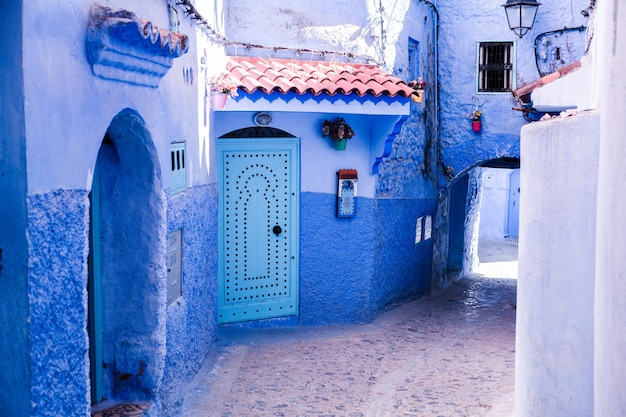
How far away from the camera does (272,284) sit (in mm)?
10586

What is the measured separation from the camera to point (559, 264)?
5.80 m

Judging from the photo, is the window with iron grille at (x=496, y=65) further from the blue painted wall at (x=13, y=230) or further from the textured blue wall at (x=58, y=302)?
the blue painted wall at (x=13, y=230)

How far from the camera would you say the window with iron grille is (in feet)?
45.7

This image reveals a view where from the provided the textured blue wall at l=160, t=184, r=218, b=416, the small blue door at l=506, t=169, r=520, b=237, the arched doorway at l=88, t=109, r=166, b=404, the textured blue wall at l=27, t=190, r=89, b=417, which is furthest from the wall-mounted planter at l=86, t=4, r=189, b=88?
the small blue door at l=506, t=169, r=520, b=237

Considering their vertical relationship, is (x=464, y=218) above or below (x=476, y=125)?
below

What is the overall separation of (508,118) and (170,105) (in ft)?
27.7

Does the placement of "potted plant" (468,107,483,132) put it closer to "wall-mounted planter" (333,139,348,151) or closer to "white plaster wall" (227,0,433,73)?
"white plaster wall" (227,0,433,73)

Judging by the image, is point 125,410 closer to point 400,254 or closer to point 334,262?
point 334,262

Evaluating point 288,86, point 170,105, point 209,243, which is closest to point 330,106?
point 288,86

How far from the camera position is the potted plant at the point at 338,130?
10500 millimetres

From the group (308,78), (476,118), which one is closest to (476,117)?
(476,118)

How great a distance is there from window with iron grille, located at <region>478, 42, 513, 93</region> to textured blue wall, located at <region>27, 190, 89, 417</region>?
418 inches

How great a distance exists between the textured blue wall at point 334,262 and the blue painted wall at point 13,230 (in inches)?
272

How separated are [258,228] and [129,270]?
14.5ft
